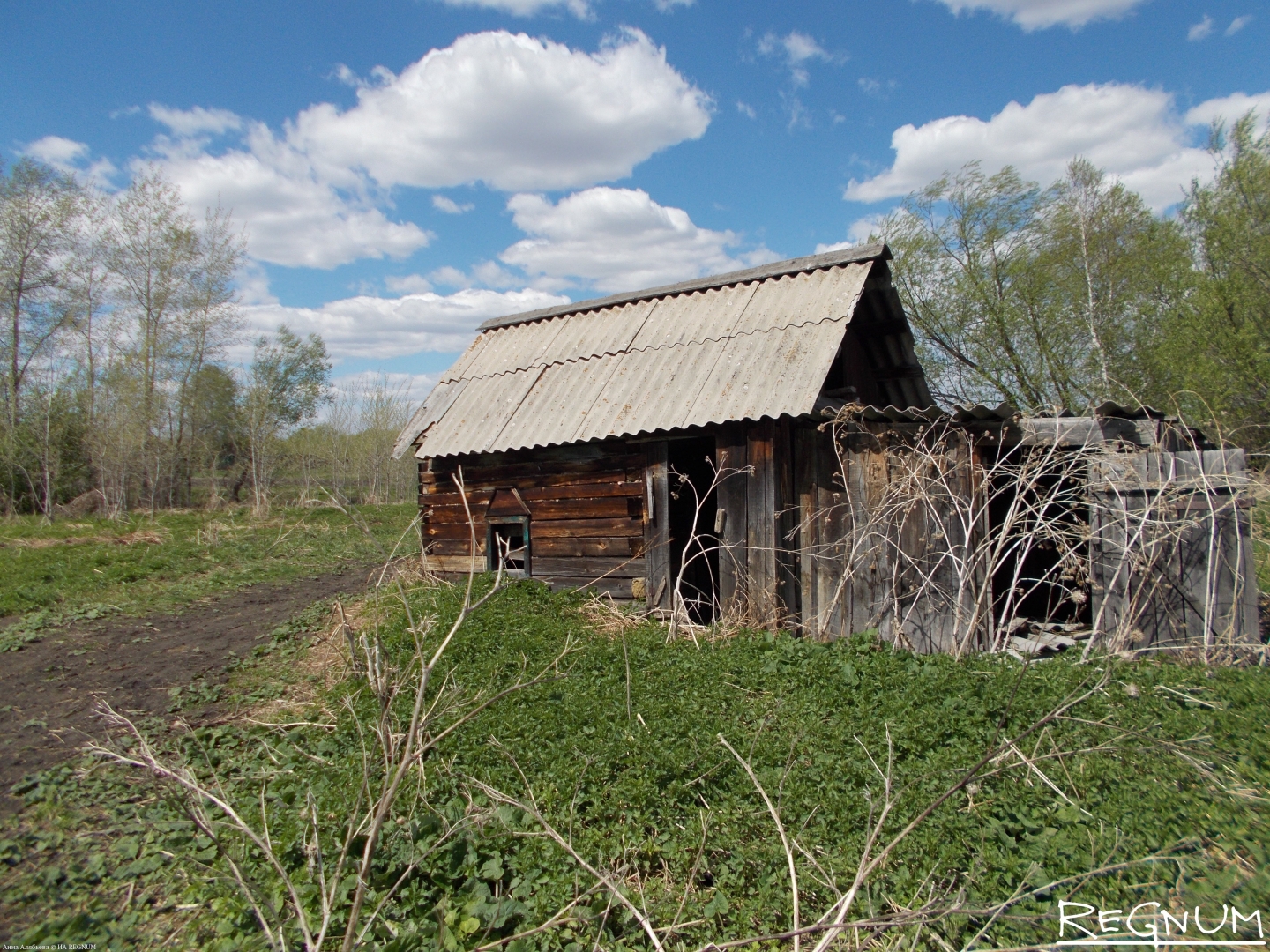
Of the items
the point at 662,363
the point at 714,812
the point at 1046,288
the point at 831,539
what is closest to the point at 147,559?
the point at 662,363

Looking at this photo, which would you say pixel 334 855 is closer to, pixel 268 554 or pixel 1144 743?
pixel 1144 743

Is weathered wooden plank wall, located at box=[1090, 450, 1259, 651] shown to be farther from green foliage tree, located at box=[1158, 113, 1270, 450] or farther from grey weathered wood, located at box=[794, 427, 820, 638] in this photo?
green foliage tree, located at box=[1158, 113, 1270, 450]

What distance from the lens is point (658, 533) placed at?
777 cm

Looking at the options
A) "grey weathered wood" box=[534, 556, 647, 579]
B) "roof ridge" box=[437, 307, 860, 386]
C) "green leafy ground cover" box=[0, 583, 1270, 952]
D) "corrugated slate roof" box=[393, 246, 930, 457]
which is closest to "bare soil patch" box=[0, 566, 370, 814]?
"green leafy ground cover" box=[0, 583, 1270, 952]

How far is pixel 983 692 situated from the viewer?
16.5 feet

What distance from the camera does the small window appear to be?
874 centimetres

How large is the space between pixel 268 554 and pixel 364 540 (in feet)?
8.13

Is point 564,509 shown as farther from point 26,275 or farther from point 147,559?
point 26,275

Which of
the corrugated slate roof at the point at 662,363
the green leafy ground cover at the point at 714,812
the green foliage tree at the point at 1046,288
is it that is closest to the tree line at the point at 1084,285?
the green foliage tree at the point at 1046,288

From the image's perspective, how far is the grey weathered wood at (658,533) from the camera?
7730 mm

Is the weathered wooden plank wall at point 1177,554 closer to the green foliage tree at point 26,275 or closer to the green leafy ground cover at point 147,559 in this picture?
the green leafy ground cover at point 147,559

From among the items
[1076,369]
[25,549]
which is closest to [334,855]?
[25,549]

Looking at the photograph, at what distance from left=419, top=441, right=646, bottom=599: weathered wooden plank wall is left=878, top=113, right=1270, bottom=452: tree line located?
41.2 ft

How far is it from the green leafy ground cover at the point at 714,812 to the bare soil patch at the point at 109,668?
3.01ft
